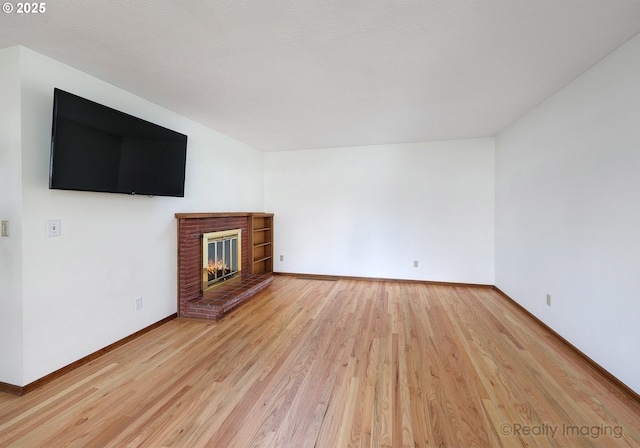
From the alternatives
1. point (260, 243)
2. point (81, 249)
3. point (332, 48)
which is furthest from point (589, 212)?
point (260, 243)

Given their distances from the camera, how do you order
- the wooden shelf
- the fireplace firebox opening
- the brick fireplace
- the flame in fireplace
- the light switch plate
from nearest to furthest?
the light switch plate → the brick fireplace → the fireplace firebox opening → the flame in fireplace → the wooden shelf

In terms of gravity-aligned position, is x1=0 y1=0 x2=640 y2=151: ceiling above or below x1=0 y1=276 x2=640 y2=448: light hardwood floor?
above

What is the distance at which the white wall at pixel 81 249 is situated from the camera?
1869mm

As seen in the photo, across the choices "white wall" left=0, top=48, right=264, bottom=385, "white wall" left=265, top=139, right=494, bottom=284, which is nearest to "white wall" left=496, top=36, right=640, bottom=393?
"white wall" left=265, top=139, right=494, bottom=284

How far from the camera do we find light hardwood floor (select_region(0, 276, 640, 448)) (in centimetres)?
147

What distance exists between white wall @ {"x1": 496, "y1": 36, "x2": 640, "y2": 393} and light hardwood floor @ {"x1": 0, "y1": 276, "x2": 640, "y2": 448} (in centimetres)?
37

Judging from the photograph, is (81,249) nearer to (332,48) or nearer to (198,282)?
(198,282)

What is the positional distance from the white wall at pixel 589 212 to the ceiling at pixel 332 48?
0.89 feet

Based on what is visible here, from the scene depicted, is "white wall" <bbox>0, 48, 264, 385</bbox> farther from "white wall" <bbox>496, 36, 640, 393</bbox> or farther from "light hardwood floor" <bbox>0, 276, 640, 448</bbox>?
"white wall" <bbox>496, 36, 640, 393</bbox>

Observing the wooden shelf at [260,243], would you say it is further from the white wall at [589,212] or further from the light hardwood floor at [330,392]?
the white wall at [589,212]

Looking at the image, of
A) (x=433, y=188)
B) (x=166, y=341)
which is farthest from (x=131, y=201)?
(x=433, y=188)

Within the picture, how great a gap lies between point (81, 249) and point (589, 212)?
169 inches

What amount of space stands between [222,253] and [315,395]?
8.50 ft

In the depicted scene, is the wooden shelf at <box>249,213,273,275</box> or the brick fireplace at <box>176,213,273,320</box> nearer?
the brick fireplace at <box>176,213,273,320</box>
